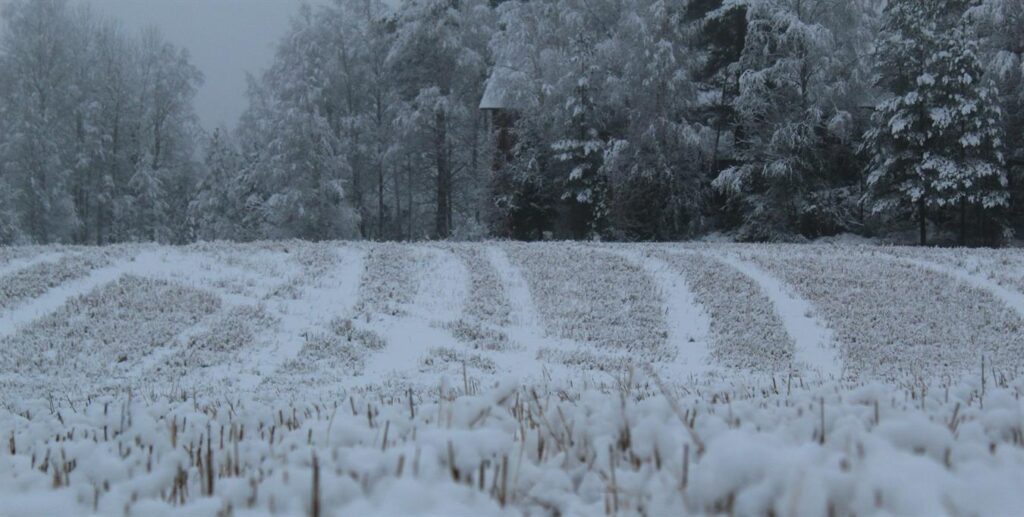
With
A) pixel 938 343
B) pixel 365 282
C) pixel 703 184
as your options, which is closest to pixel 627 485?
pixel 938 343

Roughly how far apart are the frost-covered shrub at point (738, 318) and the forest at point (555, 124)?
11.6m

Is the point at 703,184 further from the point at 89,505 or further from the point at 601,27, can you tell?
the point at 89,505

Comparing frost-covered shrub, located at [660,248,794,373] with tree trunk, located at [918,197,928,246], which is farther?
tree trunk, located at [918,197,928,246]

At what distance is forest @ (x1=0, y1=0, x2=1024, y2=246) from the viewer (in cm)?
2717

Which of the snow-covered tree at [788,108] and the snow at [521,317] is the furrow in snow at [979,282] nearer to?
the snow at [521,317]

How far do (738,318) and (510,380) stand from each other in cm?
1226

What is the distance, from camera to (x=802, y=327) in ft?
45.2

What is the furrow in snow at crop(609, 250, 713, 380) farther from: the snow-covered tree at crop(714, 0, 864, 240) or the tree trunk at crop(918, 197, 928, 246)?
the tree trunk at crop(918, 197, 928, 246)

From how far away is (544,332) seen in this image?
1347 centimetres

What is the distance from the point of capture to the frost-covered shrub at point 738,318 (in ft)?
40.2

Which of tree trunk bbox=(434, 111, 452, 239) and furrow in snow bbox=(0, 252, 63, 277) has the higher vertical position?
tree trunk bbox=(434, 111, 452, 239)

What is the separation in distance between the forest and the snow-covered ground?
897 cm

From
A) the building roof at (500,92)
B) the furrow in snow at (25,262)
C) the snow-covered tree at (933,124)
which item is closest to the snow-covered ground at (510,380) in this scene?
the furrow in snow at (25,262)

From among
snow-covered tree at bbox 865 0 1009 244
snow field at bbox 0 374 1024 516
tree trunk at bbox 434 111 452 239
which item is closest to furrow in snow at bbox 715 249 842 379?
snow field at bbox 0 374 1024 516
